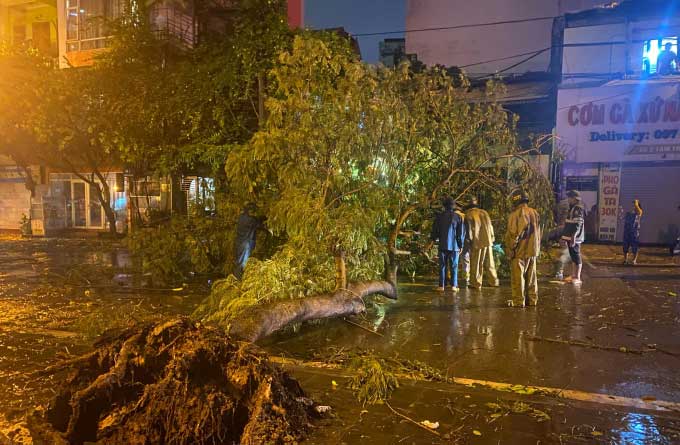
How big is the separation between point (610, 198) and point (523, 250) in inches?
407

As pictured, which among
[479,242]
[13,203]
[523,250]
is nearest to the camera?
[523,250]

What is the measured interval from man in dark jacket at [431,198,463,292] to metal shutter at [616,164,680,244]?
386 inches

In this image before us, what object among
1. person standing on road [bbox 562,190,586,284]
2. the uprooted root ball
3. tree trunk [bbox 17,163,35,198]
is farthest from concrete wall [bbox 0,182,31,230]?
the uprooted root ball

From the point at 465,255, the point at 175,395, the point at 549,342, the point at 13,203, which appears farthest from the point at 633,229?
the point at 13,203

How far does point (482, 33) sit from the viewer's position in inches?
882

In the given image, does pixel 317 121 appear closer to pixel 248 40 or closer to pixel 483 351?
pixel 483 351

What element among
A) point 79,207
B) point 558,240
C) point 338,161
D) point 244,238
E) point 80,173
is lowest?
point 558,240

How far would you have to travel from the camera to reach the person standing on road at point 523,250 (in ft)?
26.6

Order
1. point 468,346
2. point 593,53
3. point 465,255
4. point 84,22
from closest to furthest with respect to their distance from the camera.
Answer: point 468,346 → point 465,255 → point 593,53 → point 84,22

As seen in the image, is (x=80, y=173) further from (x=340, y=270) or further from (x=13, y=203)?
(x=340, y=270)

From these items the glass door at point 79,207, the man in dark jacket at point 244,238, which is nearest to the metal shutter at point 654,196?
the man in dark jacket at point 244,238

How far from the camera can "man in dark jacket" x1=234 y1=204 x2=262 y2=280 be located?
29.3ft

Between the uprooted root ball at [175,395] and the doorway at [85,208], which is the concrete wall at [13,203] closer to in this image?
the doorway at [85,208]

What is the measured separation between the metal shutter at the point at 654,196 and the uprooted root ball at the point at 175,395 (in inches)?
619
